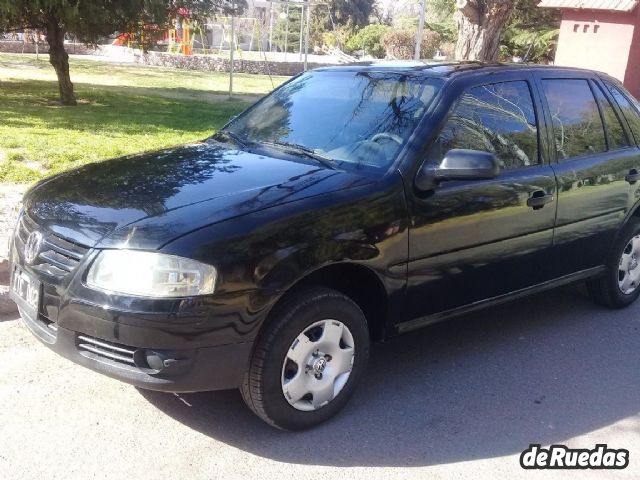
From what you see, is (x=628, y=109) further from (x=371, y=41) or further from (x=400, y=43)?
(x=371, y=41)

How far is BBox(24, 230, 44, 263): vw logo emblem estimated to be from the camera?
3.39m

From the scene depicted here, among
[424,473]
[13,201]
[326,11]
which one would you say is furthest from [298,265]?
[326,11]

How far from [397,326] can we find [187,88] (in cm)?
2091

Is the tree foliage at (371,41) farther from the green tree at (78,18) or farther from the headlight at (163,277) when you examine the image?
the headlight at (163,277)

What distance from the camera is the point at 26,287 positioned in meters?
3.47

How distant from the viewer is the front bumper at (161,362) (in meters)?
3.05

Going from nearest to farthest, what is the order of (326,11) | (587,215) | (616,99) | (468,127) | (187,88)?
(468,127)
(587,215)
(616,99)
(187,88)
(326,11)

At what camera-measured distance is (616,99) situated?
531 centimetres

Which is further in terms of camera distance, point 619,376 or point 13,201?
point 13,201

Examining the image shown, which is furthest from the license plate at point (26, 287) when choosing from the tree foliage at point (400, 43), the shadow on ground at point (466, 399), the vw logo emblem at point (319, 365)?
the tree foliage at point (400, 43)

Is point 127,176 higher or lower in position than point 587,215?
higher

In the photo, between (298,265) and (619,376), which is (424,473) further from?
(619,376)

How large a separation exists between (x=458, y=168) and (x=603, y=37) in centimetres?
1803

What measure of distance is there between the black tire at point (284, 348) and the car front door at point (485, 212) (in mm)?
507
